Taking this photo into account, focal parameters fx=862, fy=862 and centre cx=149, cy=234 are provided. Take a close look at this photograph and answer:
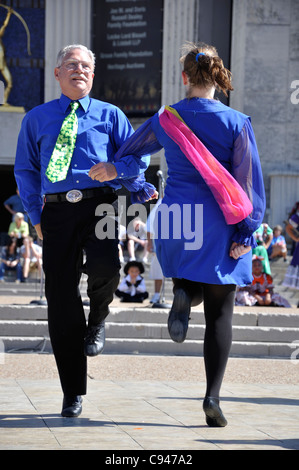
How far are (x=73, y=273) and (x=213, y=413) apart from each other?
1.00 meters


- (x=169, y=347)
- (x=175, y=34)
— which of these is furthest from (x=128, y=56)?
(x=169, y=347)

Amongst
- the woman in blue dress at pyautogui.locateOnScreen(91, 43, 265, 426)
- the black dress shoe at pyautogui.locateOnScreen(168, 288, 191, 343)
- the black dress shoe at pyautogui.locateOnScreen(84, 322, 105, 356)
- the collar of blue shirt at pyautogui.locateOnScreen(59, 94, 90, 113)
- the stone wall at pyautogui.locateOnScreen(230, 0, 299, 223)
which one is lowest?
the black dress shoe at pyautogui.locateOnScreen(84, 322, 105, 356)

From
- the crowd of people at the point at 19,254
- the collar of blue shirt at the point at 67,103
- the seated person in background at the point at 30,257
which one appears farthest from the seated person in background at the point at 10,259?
the collar of blue shirt at the point at 67,103

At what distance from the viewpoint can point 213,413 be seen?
3.96m

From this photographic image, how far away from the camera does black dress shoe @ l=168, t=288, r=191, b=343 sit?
13.1ft

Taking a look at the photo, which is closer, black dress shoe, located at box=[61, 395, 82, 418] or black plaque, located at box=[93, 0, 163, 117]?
black dress shoe, located at box=[61, 395, 82, 418]

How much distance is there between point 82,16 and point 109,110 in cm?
1908

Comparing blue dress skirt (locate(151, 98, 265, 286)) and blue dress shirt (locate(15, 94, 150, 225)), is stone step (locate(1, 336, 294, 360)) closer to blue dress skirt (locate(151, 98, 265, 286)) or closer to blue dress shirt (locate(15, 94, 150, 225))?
blue dress shirt (locate(15, 94, 150, 225))

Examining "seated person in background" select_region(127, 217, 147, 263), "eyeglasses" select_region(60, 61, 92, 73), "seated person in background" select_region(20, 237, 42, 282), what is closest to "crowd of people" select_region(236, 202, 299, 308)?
"seated person in background" select_region(127, 217, 147, 263)

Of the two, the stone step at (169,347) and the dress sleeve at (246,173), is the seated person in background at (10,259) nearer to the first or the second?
the stone step at (169,347)

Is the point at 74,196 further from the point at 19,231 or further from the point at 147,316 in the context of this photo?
the point at 19,231

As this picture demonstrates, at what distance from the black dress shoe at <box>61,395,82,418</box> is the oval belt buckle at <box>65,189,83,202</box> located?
1.01 m

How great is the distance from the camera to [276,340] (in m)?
8.84
